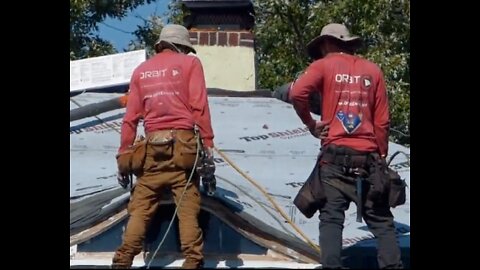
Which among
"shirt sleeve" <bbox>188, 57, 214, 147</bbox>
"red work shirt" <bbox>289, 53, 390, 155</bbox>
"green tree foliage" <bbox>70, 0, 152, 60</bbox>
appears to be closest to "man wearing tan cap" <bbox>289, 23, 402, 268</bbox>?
"red work shirt" <bbox>289, 53, 390, 155</bbox>

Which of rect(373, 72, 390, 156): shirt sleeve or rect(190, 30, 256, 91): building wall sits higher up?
rect(373, 72, 390, 156): shirt sleeve

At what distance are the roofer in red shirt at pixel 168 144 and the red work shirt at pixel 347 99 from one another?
2.01ft

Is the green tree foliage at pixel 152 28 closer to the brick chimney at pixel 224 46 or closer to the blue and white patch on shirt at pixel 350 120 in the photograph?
the brick chimney at pixel 224 46

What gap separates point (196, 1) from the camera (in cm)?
1228

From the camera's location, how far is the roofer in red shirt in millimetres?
7211

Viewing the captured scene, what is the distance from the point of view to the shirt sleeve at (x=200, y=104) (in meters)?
7.36

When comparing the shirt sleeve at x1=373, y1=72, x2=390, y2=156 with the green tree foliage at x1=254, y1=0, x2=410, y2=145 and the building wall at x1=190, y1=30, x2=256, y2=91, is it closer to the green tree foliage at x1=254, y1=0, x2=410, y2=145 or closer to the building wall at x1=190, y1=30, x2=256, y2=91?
the building wall at x1=190, y1=30, x2=256, y2=91

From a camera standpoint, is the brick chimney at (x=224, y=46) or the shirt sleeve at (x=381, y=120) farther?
the brick chimney at (x=224, y=46)

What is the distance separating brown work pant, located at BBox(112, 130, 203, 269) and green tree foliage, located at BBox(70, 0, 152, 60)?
11810 millimetres

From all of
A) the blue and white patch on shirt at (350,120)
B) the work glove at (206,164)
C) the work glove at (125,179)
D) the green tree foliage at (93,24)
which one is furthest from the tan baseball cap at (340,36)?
the green tree foliage at (93,24)

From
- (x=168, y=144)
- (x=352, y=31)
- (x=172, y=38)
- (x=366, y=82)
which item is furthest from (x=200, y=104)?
(x=352, y=31)
